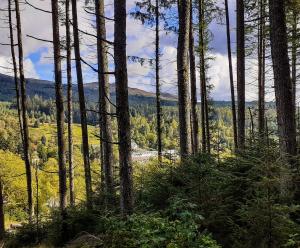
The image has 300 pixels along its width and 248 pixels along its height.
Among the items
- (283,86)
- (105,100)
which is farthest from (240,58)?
(283,86)

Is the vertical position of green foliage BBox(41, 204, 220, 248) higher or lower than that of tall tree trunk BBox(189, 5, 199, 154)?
lower

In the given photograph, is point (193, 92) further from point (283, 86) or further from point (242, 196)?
point (242, 196)

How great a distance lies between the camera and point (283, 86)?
8.38m

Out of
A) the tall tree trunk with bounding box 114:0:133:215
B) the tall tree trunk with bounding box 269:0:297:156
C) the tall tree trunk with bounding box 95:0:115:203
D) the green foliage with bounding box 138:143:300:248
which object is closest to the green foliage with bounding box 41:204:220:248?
the green foliage with bounding box 138:143:300:248

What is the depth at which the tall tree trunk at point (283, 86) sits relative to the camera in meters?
8.33

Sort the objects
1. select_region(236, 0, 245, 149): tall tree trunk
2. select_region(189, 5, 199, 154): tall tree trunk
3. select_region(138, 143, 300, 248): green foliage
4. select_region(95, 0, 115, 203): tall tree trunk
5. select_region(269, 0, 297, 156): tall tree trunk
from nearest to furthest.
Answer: select_region(138, 143, 300, 248): green foliage < select_region(269, 0, 297, 156): tall tree trunk < select_region(95, 0, 115, 203): tall tree trunk < select_region(236, 0, 245, 149): tall tree trunk < select_region(189, 5, 199, 154): tall tree trunk

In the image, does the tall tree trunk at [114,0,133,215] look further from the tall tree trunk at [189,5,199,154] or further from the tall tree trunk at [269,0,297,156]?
the tall tree trunk at [189,5,199,154]

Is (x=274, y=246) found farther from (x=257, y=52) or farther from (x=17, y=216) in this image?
(x=17, y=216)

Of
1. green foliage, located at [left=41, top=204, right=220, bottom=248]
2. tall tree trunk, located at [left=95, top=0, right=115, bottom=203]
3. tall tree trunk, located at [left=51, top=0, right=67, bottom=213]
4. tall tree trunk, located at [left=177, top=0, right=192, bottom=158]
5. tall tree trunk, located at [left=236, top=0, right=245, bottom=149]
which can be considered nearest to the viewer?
green foliage, located at [left=41, top=204, right=220, bottom=248]

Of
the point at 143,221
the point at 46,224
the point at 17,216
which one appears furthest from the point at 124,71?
the point at 17,216

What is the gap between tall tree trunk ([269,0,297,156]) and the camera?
8.33 m

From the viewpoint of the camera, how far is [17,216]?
47.0 meters

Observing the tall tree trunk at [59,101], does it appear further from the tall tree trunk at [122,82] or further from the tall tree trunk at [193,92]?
the tall tree trunk at [122,82]

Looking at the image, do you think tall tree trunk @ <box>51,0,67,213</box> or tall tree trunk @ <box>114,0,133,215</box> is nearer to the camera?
tall tree trunk @ <box>114,0,133,215</box>
